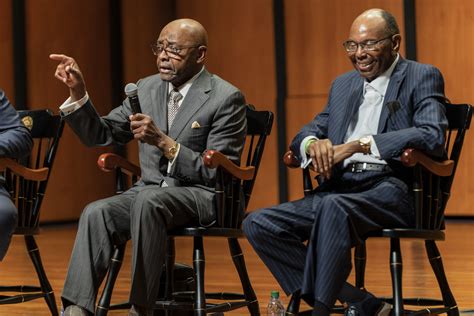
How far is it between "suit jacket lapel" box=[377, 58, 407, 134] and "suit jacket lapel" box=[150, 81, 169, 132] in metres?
0.88

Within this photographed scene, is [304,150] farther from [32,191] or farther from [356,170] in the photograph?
[32,191]

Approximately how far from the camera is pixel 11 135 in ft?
12.8

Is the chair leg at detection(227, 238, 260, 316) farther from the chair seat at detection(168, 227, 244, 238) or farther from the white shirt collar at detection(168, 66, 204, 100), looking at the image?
the white shirt collar at detection(168, 66, 204, 100)

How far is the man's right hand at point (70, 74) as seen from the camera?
383 centimetres

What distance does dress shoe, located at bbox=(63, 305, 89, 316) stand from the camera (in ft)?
12.1

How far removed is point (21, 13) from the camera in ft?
28.4

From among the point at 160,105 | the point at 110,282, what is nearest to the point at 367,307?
the point at 110,282

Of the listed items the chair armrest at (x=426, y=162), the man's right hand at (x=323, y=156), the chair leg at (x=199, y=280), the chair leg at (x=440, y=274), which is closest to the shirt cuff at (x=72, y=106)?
the chair leg at (x=199, y=280)

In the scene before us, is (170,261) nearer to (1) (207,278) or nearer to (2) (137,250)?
(2) (137,250)

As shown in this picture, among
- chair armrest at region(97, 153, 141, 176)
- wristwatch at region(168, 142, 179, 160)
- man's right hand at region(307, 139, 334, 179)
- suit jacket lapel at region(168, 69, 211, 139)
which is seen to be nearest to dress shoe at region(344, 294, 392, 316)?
man's right hand at region(307, 139, 334, 179)

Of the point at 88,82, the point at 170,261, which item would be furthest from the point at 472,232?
the point at 170,261

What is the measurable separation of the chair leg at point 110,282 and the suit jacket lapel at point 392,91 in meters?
1.10

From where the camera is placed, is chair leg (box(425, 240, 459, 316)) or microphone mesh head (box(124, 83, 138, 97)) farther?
chair leg (box(425, 240, 459, 316))

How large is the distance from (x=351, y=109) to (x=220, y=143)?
1.75 feet
